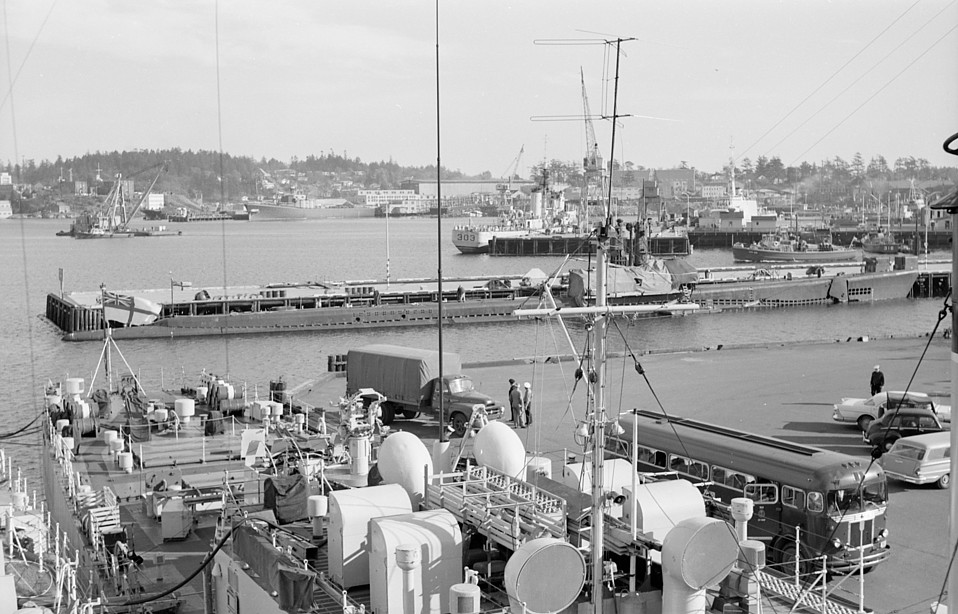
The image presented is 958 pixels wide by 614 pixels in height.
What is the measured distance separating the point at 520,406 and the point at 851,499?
10032mm

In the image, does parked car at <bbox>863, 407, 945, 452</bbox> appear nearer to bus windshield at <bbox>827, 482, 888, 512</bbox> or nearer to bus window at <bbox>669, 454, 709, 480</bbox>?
bus window at <bbox>669, 454, 709, 480</bbox>

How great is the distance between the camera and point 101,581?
13.5 meters

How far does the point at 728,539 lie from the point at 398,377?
1610 centimetres

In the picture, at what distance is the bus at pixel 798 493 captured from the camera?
14.0m

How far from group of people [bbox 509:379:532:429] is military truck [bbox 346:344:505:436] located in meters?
0.33

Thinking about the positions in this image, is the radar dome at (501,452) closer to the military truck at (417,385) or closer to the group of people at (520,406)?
the military truck at (417,385)

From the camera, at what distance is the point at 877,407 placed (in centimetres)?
2273

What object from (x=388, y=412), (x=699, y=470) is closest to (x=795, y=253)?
(x=388, y=412)

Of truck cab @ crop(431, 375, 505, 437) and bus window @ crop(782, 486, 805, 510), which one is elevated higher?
bus window @ crop(782, 486, 805, 510)

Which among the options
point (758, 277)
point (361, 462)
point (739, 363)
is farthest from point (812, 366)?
point (758, 277)

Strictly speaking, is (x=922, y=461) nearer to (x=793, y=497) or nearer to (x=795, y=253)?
(x=793, y=497)

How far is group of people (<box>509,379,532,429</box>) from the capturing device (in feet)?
76.1

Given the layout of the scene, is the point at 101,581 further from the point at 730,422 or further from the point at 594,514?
the point at 730,422

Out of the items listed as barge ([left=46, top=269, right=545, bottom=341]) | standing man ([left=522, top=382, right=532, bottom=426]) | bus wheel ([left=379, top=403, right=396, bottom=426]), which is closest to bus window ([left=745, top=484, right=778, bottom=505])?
standing man ([left=522, top=382, right=532, bottom=426])
